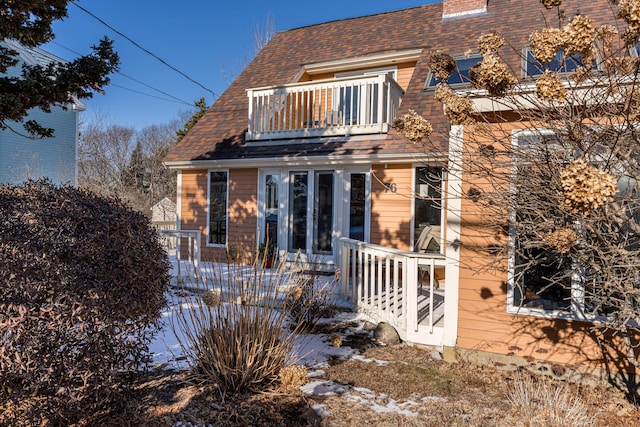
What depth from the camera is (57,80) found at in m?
5.35

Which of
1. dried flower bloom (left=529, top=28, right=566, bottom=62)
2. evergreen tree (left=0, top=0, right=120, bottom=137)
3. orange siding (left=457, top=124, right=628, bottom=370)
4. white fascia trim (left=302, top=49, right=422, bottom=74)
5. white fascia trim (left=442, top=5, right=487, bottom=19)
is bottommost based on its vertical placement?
orange siding (left=457, top=124, right=628, bottom=370)

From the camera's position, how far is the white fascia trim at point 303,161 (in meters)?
7.68

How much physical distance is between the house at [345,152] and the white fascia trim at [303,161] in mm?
30

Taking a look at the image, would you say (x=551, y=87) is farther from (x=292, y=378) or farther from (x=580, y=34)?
(x=292, y=378)

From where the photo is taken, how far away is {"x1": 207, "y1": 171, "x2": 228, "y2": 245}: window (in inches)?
391

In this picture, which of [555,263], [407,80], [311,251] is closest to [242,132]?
[311,251]

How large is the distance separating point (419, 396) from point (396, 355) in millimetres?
986

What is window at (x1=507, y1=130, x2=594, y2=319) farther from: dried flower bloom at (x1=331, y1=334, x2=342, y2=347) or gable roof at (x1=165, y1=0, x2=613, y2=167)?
gable roof at (x1=165, y1=0, x2=613, y2=167)

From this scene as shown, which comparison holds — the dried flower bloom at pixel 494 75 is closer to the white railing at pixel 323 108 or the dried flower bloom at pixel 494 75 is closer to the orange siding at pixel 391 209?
the orange siding at pixel 391 209

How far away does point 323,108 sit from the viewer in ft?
32.2

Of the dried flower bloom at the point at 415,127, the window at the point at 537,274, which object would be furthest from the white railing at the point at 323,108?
the dried flower bloom at the point at 415,127

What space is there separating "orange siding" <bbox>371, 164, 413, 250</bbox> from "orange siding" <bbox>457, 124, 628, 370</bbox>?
359 cm

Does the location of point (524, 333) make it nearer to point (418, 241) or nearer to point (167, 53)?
point (418, 241)

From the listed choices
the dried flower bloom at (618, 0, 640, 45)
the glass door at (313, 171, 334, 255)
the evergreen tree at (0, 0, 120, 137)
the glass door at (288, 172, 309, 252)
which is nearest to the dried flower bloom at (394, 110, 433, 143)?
the dried flower bloom at (618, 0, 640, 45)
